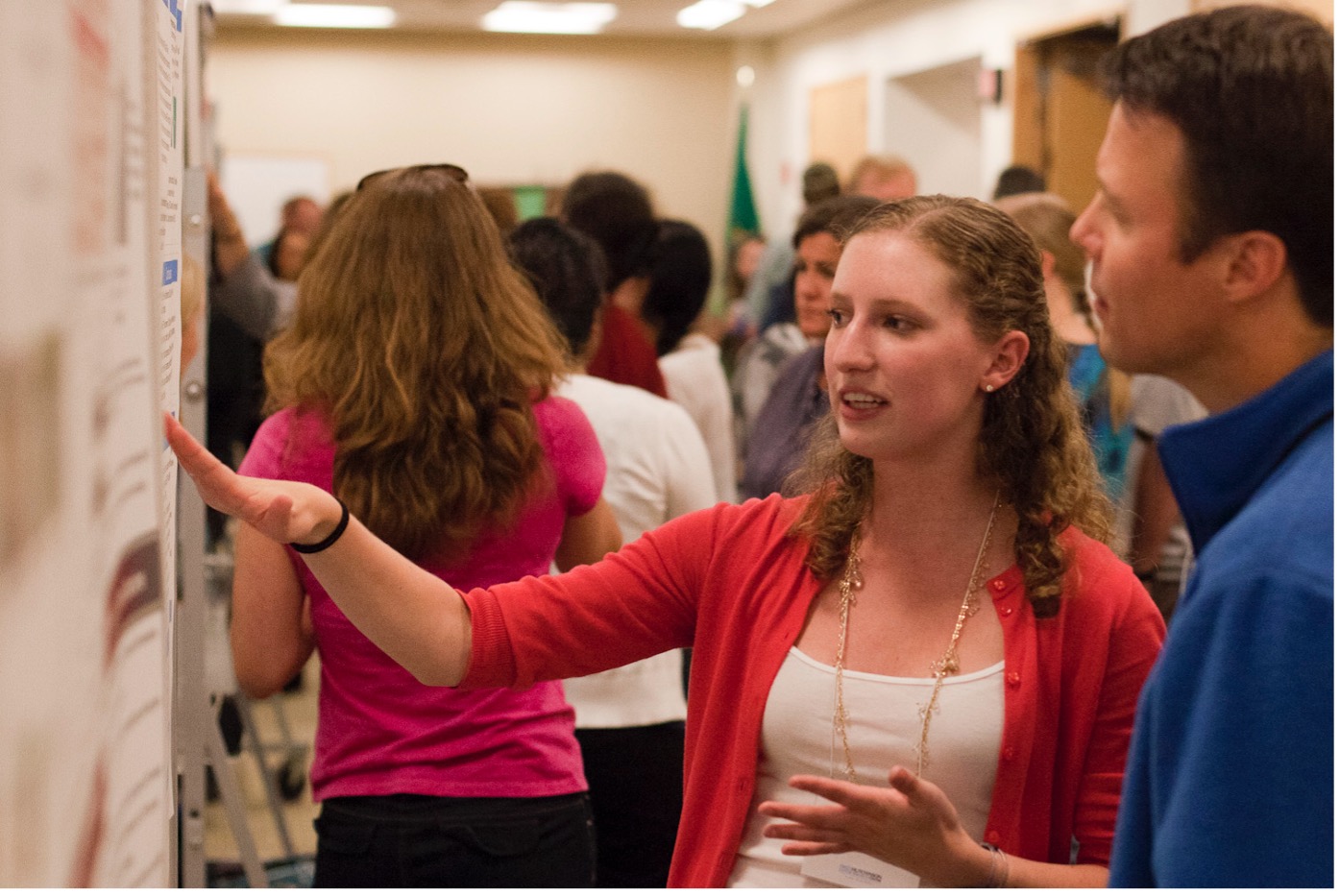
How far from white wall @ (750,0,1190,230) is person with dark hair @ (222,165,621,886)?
4.34 m

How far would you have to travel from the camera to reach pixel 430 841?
1.78 metres

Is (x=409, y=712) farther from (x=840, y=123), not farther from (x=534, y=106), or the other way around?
(x=534, y=106)

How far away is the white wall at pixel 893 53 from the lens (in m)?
7.07

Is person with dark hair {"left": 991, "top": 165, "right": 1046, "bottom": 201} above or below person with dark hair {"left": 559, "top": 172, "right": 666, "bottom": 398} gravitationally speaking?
above

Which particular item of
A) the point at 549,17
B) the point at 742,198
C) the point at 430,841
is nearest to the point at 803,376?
the point at 430,841

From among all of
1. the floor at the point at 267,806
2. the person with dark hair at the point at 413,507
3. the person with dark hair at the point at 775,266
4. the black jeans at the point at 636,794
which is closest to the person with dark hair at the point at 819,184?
the person with dark hair at the point at 775,266

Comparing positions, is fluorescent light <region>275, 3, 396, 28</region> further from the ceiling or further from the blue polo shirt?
the blue polo shirt

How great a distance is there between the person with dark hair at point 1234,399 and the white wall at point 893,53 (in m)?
4.82

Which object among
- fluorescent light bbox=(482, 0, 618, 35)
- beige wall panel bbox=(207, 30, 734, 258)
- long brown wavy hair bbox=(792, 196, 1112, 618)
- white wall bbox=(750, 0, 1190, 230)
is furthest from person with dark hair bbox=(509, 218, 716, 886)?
beige wall panel bbox=(207, 30, 734, 258)

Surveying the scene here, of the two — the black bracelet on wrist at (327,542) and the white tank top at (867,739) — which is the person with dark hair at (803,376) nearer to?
the white tank top at (867,739)

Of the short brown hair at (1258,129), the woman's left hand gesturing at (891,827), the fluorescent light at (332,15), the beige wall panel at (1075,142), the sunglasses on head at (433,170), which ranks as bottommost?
the woman's left hand gesturing at (891,827)

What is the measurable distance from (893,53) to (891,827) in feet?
28.9

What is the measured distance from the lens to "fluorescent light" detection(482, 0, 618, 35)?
403 inches

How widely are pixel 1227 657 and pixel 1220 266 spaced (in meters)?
0.29
